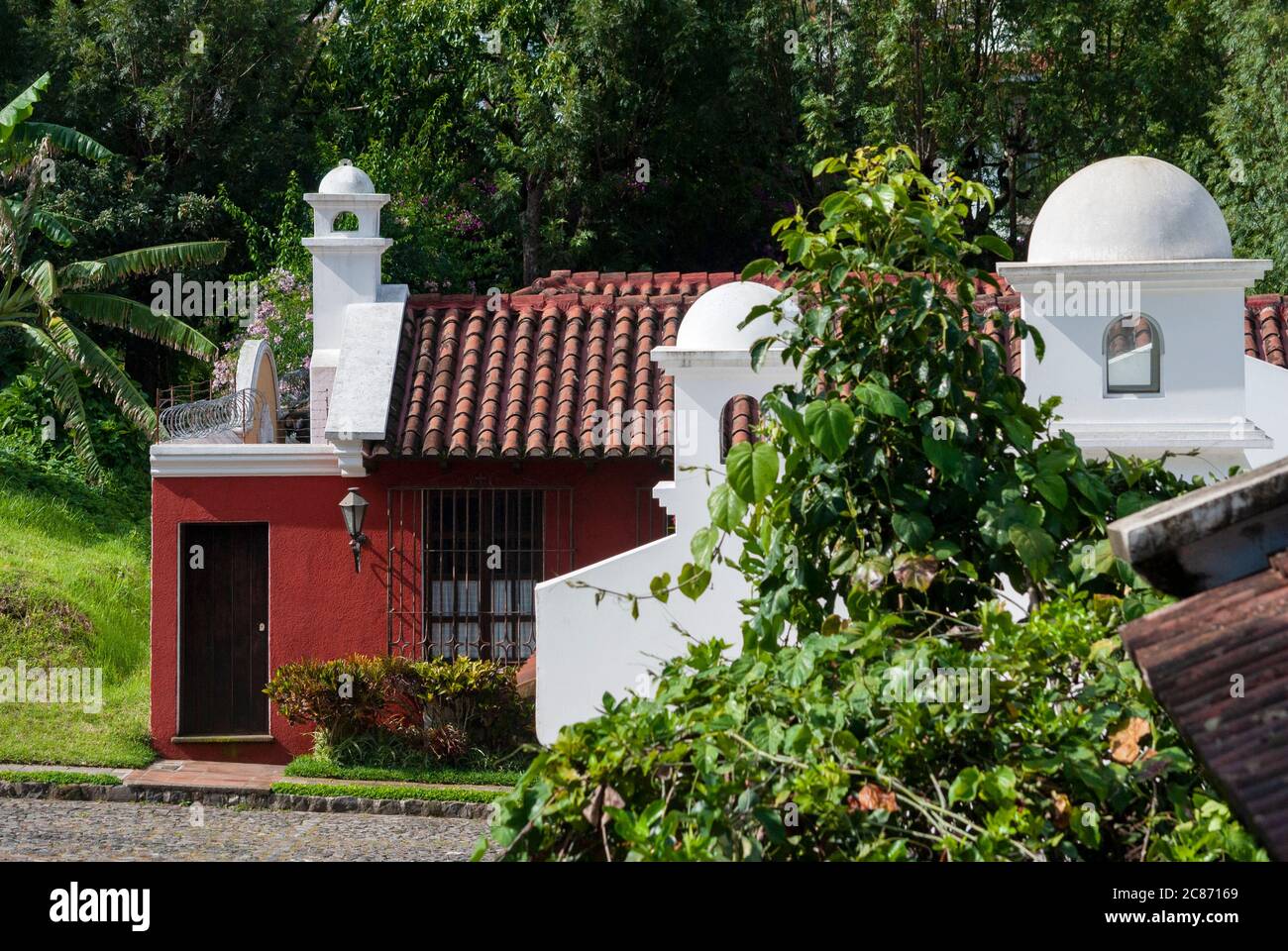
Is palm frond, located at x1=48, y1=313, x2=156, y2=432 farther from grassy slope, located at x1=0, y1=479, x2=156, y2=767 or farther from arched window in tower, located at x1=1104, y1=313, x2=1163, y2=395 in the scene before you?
arched window in tower, located at x1=1104, y1=313, x2=1163, y2=395

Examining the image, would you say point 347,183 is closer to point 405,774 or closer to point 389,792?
point 405,774

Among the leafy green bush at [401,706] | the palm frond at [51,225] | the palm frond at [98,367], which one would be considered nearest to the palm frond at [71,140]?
the palm frond at [51,225]

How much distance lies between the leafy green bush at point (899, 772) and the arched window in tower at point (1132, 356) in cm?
597

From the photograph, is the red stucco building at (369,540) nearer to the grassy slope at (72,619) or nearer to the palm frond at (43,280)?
the grassy slope at (72,619)

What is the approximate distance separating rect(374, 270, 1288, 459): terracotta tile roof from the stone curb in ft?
10.2

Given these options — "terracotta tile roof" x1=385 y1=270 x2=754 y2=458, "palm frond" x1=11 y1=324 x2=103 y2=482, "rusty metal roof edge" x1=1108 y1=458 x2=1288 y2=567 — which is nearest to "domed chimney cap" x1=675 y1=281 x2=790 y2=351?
"terracotta tile roof" x1=385 y1=270 x2=754 y2=458

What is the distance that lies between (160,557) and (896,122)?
13081 mm

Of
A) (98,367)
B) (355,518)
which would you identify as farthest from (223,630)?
(98,367)

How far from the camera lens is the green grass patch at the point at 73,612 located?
540 inches

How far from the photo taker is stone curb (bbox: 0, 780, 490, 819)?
12.0 meters

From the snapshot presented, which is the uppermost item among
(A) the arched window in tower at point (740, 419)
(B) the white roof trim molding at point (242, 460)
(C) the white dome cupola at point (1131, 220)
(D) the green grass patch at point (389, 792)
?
(C) the white dome cupola at point (1131, 220)

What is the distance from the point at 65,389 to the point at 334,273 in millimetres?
8046
